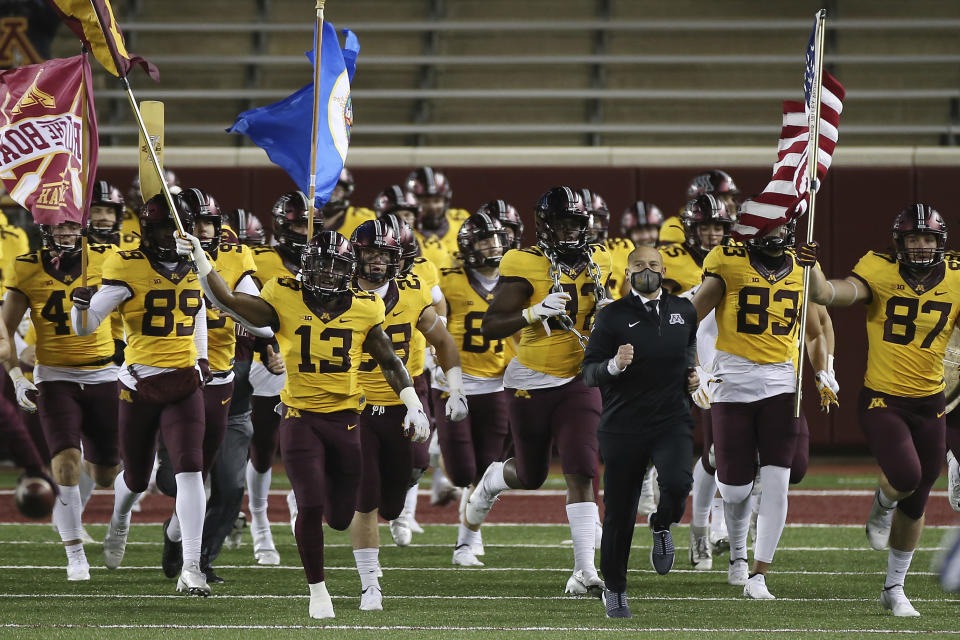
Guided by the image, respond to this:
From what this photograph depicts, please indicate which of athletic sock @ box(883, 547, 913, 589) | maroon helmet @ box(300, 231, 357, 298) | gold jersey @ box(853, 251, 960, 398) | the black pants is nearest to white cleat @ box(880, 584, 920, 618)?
athletic sock @ box(883, 547, 913, 589)

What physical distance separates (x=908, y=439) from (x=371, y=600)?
2693mm

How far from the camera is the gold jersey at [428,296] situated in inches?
320

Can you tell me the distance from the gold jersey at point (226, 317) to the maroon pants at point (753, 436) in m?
2.73

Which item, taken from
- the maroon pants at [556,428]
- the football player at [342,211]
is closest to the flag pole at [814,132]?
the maroon pants at [556,428]

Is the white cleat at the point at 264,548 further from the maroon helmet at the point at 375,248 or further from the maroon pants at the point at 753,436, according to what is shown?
the maroon pants at the point at 753,436

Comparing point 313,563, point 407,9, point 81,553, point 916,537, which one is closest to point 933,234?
point 916,537

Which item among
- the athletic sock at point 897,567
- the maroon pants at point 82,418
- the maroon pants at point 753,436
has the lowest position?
the athletic sock at point 897,567

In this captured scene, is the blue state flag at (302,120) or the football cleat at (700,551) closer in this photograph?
the football cleat at (700,551)

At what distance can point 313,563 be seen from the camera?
679 centimetres

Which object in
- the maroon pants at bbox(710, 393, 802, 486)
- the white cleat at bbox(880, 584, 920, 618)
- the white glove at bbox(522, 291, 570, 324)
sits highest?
the white glove at bbox(522, 291, 570, 324)

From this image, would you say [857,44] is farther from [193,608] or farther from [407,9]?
[193,608]

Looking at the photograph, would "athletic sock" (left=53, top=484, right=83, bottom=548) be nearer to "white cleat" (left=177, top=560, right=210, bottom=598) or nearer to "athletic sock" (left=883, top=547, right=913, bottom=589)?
"white cleat" (left=177, top=560, right=210, bottom=598)

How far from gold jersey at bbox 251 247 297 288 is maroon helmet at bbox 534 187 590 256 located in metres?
1.98

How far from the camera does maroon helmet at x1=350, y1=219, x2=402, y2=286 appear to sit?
24.5ft
